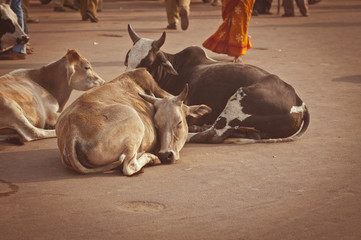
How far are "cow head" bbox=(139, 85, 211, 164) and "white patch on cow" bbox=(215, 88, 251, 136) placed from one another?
54 centimetres

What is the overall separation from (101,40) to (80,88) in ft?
21.7

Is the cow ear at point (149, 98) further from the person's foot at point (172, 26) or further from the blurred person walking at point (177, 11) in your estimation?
the person's foot at point (172, 26)

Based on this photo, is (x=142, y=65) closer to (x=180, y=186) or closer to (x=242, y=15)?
(x=180, y=186)

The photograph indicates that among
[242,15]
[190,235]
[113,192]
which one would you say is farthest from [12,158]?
[242,15]

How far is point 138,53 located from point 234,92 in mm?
1192

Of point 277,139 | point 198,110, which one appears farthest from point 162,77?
point 277,139

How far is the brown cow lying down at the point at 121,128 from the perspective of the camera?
4957mm

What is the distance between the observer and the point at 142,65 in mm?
6898

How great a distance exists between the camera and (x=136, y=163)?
5.14 meters

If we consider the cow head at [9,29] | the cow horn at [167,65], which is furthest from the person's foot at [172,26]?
the cow horn at [167,65]

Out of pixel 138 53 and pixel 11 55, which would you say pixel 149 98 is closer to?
pixel 138 53

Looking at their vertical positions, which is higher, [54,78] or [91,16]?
[54,78]

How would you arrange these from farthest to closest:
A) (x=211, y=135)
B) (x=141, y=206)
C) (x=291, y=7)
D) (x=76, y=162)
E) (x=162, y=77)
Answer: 1. (x=291, y=7)
2. (x=162, y=77)
3. (x=211, y=135)
4. (x=76, y=162)
5. (x=141, y=206)

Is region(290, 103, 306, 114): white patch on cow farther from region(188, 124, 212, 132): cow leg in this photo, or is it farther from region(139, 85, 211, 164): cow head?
region(139, 85, 211, 164): cow head
